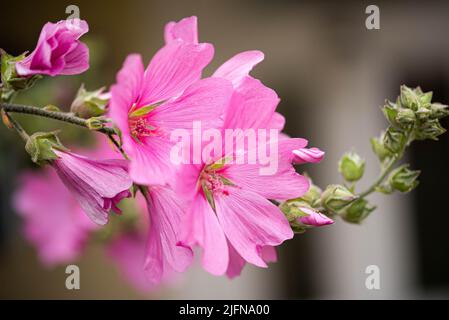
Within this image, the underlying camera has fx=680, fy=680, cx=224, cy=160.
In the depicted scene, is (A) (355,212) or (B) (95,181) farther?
(A) (355,212)

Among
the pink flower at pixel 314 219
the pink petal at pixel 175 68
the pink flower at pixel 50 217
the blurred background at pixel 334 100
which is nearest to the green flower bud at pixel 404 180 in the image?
the pink flower at pixel 314 219

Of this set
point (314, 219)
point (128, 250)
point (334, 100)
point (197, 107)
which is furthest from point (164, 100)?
point (334, 100)

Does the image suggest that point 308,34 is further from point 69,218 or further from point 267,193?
A: point 267,193

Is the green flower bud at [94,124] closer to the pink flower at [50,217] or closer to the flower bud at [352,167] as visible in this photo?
the flower bud at [352,167]

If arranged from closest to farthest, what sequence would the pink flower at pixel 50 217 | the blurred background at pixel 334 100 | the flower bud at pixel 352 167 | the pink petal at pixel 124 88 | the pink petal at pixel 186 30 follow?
the pink petal at pixel 124 88, the pink petal at pixel 186 30, the flower bud at pixel 352 167, the pink flower at pixel 50 217, the blurred background at pixel 334 100

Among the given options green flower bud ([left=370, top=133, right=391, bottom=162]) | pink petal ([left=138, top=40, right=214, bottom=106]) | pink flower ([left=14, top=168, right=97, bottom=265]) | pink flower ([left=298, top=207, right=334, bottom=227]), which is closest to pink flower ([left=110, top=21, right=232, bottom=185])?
pink petal ([left=138, top=40, right=214, bottom=106])

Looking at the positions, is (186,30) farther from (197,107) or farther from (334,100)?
(334,100)
